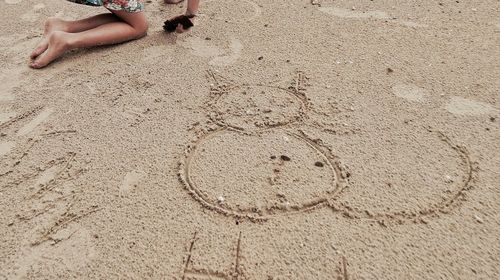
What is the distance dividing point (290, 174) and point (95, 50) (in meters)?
1.46

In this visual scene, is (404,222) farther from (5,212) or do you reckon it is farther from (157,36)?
(157,36)

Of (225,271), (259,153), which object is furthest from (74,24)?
(225,271)

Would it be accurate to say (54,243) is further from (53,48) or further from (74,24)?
(74,24)

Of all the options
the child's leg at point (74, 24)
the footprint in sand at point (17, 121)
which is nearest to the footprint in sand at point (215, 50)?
the child's leg at point (74, 24)

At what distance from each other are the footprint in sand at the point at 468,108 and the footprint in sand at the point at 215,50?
3.65ft

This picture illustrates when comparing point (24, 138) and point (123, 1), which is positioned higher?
point (123, 1)

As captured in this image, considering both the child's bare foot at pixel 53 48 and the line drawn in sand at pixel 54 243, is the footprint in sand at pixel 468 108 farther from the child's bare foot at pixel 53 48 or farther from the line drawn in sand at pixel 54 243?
the child's bare foot at pixel 53 48

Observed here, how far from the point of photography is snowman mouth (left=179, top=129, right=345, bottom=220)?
1.41 metres

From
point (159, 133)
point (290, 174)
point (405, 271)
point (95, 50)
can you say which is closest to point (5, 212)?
point (159, 133)

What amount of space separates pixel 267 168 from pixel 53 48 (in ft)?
4.64

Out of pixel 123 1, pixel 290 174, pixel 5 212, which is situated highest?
pixel 123 1

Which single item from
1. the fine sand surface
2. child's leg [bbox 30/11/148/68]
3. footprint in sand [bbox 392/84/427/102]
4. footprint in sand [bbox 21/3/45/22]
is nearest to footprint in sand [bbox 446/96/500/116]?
the fine sand surface

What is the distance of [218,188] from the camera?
4.82 feet

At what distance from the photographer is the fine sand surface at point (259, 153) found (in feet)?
4.11
